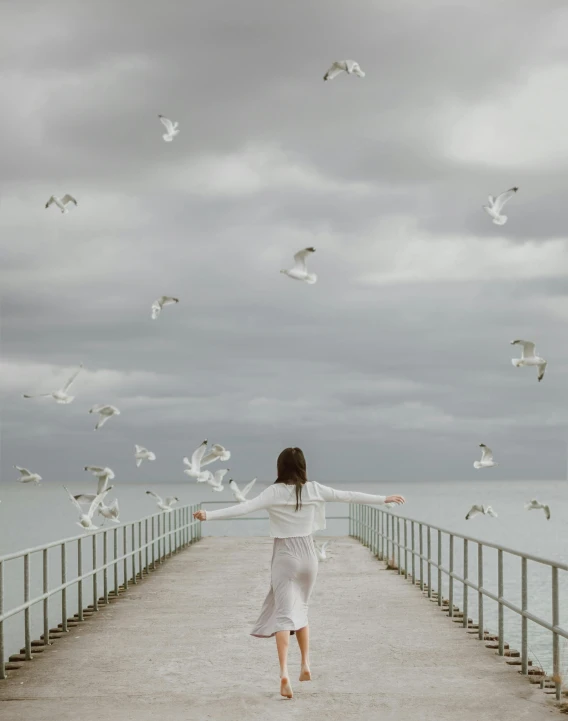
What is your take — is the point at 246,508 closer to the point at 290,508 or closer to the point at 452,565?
the point at 290,508

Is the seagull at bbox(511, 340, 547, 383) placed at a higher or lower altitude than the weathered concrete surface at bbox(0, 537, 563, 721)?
higher

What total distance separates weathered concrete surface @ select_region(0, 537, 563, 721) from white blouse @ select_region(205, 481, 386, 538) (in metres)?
1.21

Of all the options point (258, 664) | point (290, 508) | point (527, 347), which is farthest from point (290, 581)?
point (527, 347)

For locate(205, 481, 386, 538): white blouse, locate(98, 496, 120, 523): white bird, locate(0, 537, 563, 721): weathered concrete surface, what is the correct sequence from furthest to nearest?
locate(98, 496, 120, 523): white bird
locate(205, 481, 386, 538): white blouse
locate(0, 537, 563, 721): weathered concrete surface

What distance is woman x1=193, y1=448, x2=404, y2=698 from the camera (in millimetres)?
8273

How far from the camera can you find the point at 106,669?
32.6ft

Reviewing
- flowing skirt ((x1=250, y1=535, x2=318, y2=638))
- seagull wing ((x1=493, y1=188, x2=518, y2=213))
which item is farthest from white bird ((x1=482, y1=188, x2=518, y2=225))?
flowing skirt ((x1=250, y1=535, x2=318, y2=638))

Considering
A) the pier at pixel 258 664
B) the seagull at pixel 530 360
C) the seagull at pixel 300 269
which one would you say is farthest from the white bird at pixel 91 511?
the seagull at pixel 530 360

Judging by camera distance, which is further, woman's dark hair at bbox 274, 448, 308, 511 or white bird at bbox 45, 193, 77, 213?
white bird at bbox 45, 193, 77, 213

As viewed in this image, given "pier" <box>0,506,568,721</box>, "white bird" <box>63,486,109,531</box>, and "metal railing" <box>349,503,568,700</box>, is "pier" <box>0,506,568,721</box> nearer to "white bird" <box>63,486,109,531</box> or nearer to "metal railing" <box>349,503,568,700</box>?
"metal railing" <box>349,503,568,700</box>

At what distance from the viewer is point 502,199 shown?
632 inches

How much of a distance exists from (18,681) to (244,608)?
552cm

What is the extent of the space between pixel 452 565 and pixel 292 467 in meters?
6.93

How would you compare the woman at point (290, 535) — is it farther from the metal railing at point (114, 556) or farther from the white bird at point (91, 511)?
the white bird at point (91, 511)
